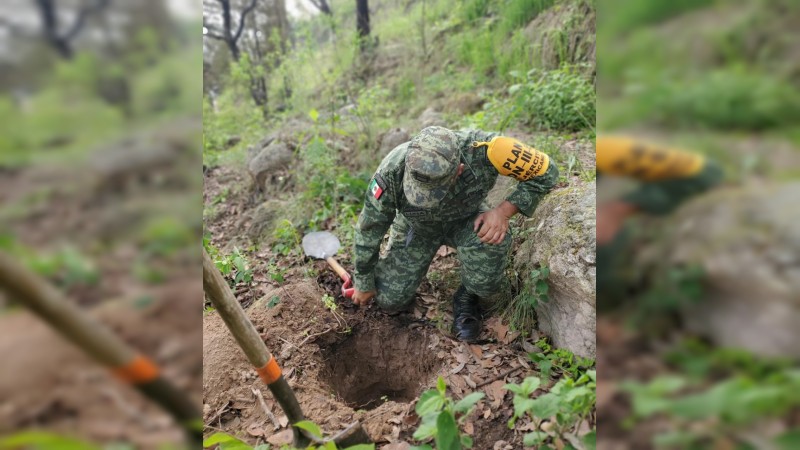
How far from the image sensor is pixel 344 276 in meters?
3.30

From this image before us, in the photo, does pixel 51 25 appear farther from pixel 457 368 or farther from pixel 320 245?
pixel 320 245

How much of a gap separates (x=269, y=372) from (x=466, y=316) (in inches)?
62.4

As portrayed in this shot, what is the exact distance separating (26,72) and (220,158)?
6.64 m

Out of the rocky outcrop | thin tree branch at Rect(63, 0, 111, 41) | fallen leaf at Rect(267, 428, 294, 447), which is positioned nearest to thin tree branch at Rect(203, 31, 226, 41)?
the rocky outcrop

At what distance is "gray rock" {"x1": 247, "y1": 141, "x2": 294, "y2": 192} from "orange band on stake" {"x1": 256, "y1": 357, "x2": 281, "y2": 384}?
3.90 metres

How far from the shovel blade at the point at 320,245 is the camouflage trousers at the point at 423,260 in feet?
2.04

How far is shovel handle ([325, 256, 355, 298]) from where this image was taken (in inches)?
126

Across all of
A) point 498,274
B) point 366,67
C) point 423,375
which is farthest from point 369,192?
point 366,67

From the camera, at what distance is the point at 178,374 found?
17.5 inches

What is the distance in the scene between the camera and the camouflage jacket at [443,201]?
8.71 feet

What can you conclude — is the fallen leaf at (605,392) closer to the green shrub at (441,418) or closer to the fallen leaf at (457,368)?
the green shrub at (441,418)

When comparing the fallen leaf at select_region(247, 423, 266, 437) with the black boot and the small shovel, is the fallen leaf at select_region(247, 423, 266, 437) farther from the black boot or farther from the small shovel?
the black boot

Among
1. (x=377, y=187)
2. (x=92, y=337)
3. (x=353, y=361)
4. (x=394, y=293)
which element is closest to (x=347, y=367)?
(x=353, y=361)

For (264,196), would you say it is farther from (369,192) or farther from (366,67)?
(366,67)
